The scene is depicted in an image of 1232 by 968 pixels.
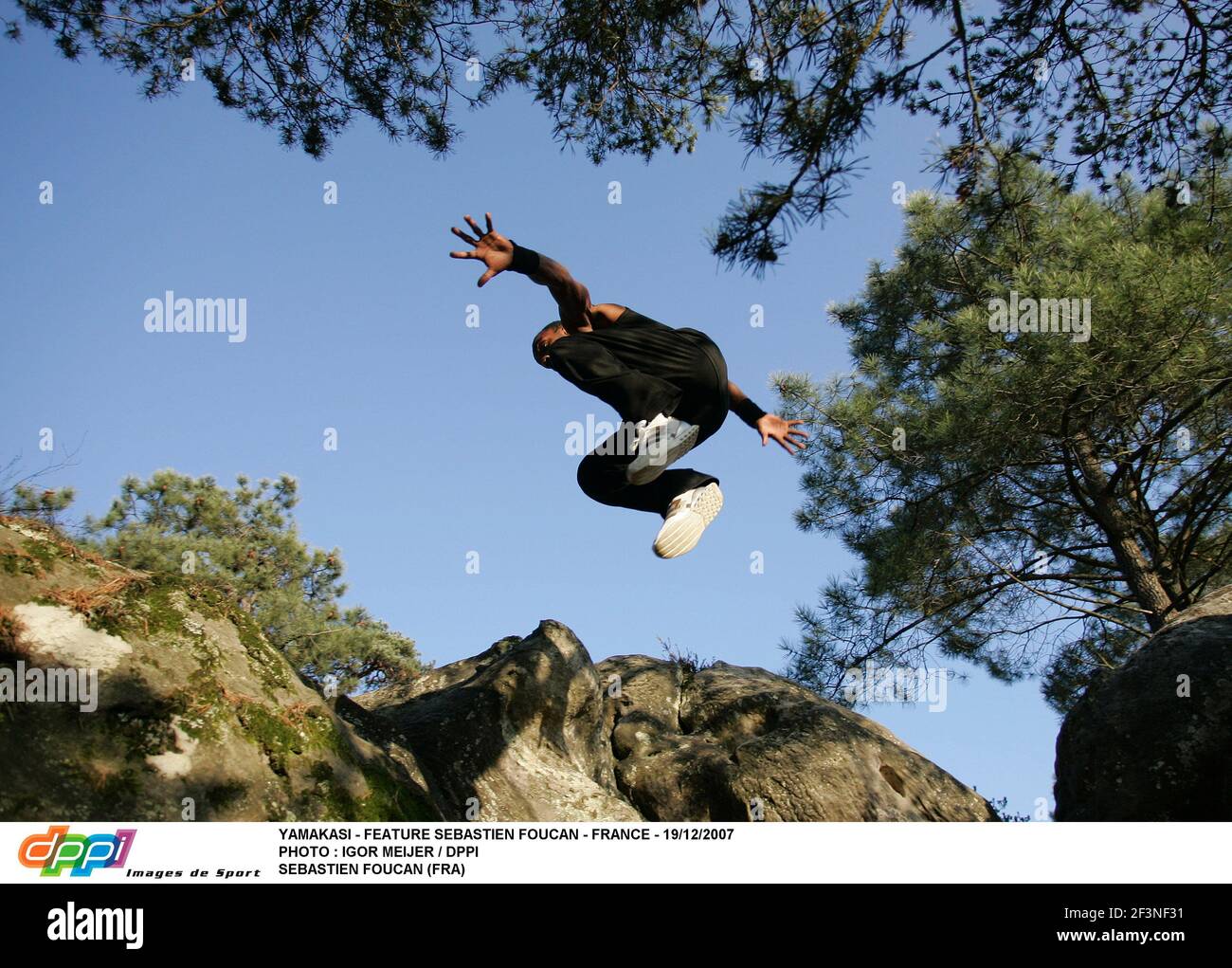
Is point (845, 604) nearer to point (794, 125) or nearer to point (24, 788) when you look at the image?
point (794, 125)

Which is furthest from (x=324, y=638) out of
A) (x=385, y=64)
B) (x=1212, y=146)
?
(x=1212, y=146)

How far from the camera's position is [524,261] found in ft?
13.1

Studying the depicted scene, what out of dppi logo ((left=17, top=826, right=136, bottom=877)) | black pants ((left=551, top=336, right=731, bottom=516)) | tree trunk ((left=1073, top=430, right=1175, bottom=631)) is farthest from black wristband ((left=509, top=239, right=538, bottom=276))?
tree trunk ((left=1073, top=430, right=1175, bottom=631))

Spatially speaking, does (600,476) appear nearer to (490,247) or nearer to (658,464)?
(658,464)

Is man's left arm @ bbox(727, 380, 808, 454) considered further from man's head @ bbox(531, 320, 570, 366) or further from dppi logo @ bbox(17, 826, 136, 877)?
dppi logo @ bbox(17, 826, 136, 877)

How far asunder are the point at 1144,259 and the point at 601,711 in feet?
17.1

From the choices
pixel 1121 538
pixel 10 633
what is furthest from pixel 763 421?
pixel 1121 538

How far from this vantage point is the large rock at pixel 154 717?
118 inches

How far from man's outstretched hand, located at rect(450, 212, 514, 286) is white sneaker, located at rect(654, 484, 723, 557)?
1.34 m

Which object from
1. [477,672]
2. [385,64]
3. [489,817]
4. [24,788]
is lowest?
[489,817]

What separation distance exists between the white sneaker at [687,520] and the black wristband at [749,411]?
0.40m

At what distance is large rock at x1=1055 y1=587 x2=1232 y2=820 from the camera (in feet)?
16.1

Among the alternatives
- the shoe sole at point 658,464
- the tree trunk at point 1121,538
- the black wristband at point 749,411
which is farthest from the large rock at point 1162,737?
the shoe sole at point 658,464

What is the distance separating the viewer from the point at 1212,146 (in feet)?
17.4
